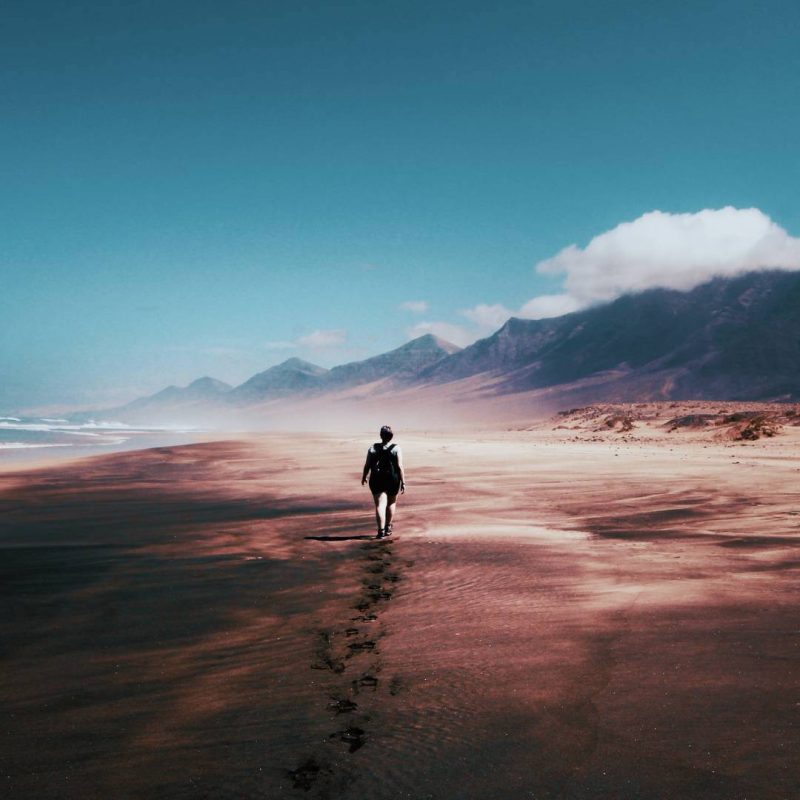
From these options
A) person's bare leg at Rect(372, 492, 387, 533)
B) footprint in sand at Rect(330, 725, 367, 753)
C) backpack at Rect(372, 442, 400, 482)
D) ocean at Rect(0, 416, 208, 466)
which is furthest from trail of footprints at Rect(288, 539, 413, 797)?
ocean at Rect(0, 416, 208, 466)

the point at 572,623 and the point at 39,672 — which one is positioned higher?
the point at 39,672

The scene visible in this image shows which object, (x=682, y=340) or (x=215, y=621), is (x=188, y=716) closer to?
(x=215, y=621)

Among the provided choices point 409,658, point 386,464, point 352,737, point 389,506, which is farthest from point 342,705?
point 386,464

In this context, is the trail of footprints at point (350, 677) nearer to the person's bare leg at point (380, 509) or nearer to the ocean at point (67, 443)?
the person's bare leg at point (380, 509)

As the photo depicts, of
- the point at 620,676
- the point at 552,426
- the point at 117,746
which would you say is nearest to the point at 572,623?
the point at 620,676

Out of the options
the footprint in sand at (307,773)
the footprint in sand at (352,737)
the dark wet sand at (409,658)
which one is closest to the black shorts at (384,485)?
the dark wet sand at (409,658)

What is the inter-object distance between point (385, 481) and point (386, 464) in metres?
0.32

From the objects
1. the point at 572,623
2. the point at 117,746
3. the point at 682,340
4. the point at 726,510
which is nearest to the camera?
the point at 117,746

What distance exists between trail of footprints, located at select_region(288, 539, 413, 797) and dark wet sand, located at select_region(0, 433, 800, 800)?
22mm

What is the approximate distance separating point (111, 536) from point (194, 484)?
8.63 m

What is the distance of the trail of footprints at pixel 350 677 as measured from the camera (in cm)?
320

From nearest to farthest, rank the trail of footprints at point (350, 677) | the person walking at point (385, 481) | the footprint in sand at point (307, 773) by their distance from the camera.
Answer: the footprint in sand at point (307, 773), the trail of footprints at point (350, 677), the person walking at point (385, 481)

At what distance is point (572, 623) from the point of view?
554cm

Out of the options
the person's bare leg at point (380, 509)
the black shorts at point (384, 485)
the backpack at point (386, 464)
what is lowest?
the person's bare leg at point (380, 509)
